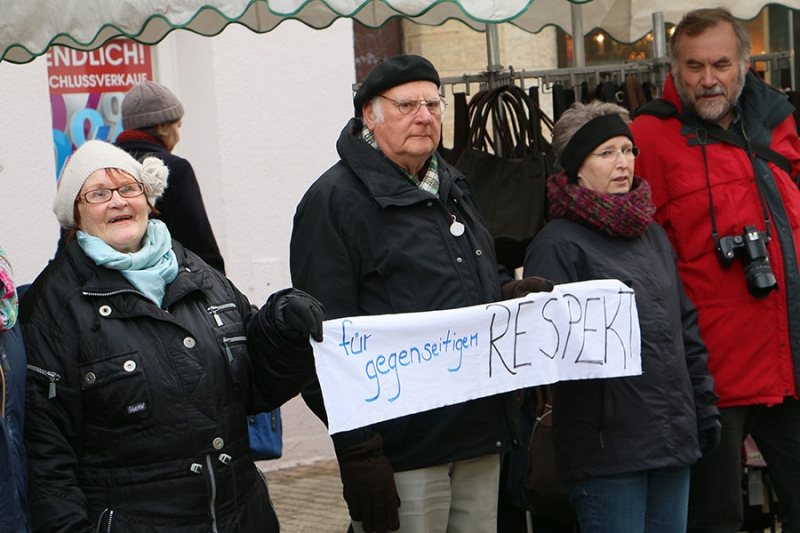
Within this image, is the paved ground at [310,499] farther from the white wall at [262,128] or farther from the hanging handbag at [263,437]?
the hanging handbag at [263,437]

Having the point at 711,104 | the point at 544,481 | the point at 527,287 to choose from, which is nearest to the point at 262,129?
the point at 711,104

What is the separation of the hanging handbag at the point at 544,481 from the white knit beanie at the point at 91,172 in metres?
1.81

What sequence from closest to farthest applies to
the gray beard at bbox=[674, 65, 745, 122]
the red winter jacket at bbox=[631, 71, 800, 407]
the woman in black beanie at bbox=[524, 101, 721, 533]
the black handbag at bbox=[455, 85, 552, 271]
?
the woman in black beanie at bbox=[524, 101, 721, 533], the red winter jacket at bbox=[631, 71, 800, 407], the gray beard at bbox=[674, 65, 745, 122], the black handbag at bbox=[455, 85, 552, 271]

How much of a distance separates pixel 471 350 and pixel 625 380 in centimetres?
60

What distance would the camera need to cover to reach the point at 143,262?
3.39 m

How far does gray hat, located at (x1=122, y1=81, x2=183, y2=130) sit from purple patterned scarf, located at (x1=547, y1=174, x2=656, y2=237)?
2.21 meters

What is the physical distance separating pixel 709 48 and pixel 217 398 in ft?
8.08

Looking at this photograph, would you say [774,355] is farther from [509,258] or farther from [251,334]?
[251,334]

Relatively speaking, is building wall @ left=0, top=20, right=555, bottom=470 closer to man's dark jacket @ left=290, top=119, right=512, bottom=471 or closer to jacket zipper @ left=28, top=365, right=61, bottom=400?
man's dark jacket @ left=290, top=119, right=512, bottom=471

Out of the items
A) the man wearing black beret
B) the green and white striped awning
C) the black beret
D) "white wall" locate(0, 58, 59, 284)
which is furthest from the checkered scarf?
"white wall" locate(0, 58, 59, 284)

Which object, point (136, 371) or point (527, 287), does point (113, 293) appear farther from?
point (527, 287)

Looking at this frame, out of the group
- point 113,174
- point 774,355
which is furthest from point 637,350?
point 113,174

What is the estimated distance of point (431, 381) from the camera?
12.3 feet

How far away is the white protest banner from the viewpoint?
3.59 meters
